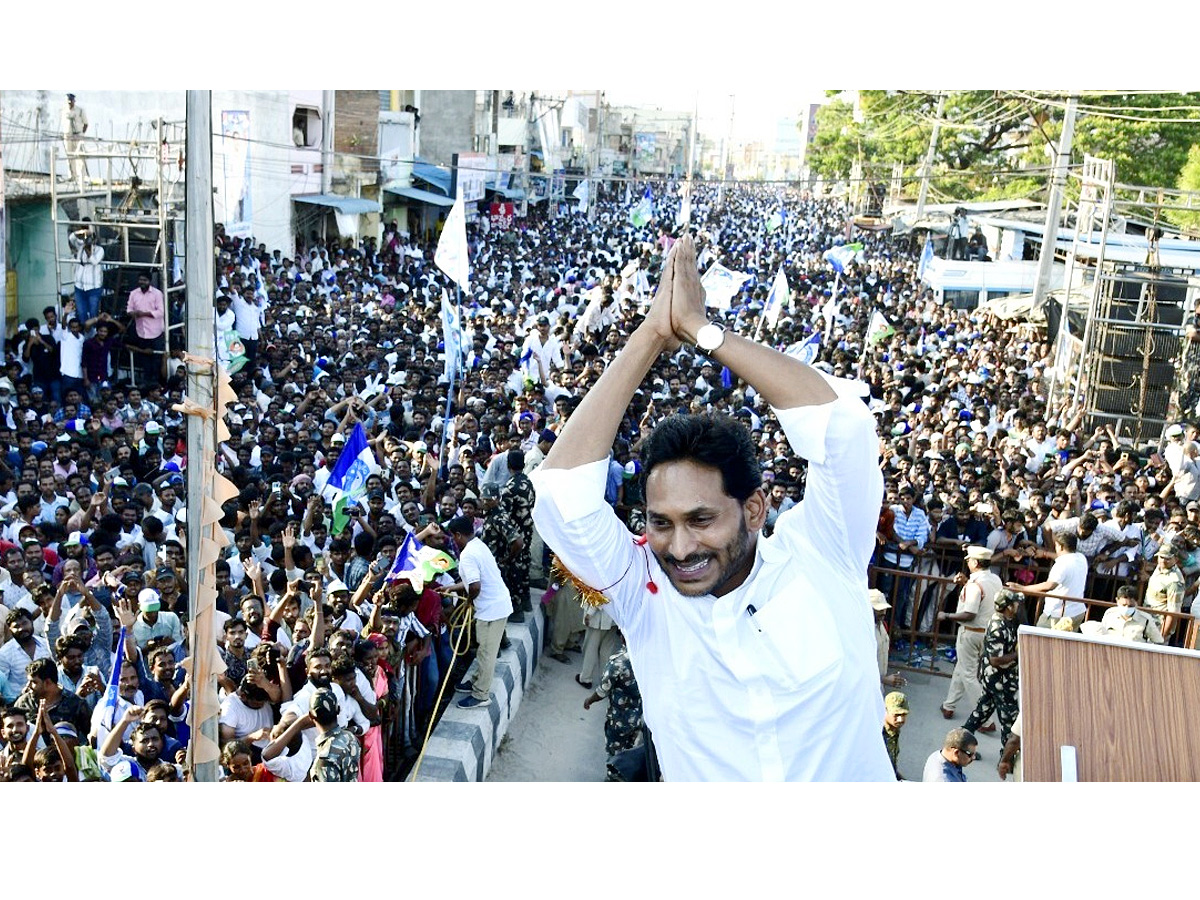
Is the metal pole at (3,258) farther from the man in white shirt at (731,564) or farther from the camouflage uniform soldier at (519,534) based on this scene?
the man in white shirt at (731,564)

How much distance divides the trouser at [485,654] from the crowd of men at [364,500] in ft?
0.58

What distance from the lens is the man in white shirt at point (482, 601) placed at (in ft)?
20.5

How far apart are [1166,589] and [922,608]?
1.50 metres

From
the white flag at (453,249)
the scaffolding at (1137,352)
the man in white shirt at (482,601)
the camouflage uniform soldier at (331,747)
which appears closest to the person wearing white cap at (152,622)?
the man in white shirt at (482,601)

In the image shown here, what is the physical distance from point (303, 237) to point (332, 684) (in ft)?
61.6

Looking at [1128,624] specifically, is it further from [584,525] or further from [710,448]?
[584,525]

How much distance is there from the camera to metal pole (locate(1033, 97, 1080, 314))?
1534 centimetres

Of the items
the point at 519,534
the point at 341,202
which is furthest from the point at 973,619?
the point at 341,202

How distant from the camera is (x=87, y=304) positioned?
39.2ft

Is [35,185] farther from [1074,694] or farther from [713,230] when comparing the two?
[713,230]

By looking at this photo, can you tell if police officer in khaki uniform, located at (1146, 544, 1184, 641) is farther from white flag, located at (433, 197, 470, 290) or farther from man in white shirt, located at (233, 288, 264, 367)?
man in white shirt, located at (233, 288, 264, 367)

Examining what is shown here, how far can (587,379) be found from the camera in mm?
11859

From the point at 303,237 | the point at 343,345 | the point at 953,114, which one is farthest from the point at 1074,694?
the point at 953,114

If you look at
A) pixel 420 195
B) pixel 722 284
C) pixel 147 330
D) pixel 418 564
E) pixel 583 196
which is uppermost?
pixel 583 196
